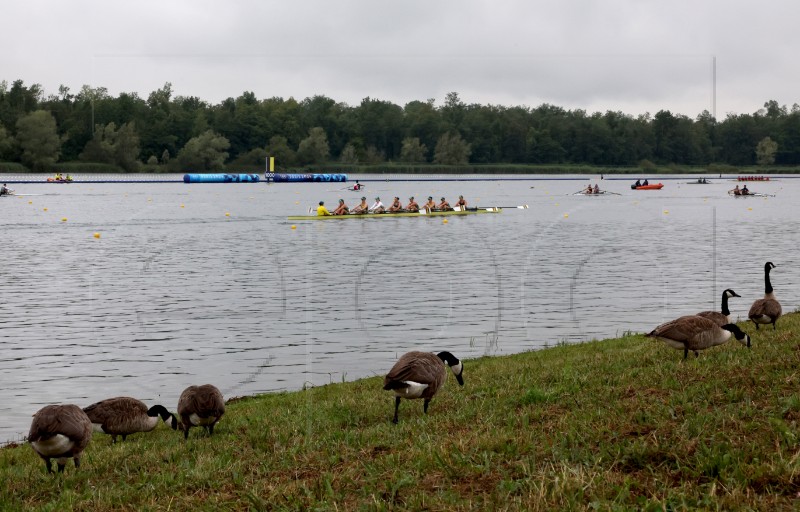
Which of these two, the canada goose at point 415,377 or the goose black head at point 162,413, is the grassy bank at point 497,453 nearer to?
the goose black head at point 162,413

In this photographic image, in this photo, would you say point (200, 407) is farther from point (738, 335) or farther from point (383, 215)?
point (383, 215)

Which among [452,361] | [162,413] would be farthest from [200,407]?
[452,361]

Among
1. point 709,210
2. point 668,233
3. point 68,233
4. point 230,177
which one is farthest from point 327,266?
point 230,177

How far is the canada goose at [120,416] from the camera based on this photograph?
13211mm

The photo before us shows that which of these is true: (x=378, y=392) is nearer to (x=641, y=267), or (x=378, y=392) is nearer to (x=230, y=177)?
(x=641, y=267)

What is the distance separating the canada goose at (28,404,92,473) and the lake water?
5.93 meters

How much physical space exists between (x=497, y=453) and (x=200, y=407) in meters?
5.17

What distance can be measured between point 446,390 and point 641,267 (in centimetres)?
3216

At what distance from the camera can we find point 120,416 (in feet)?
43.5

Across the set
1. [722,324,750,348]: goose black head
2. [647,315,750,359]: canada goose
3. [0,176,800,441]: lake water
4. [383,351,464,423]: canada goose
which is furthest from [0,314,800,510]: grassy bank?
[0,176,800,441]: lake water

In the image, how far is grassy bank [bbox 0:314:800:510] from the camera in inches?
310

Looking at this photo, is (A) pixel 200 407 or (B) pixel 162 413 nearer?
(A) pixel 200 407

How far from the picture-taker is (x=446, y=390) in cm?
1491

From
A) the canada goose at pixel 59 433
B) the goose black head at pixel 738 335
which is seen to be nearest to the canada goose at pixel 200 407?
the canada goose at pixel 59 433
